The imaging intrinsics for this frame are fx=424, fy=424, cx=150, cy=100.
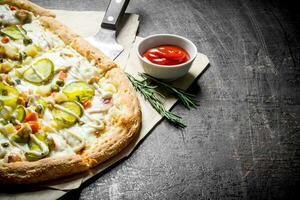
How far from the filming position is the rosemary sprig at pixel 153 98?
193 inches

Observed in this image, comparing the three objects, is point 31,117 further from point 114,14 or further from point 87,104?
point 114,14

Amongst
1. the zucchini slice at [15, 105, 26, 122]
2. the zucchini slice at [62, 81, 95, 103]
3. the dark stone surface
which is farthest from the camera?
the zucchini slice at [62, 81, 95, 103]

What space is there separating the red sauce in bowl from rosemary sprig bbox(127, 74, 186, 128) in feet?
0.98

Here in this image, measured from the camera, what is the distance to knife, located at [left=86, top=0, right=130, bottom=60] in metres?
5.80

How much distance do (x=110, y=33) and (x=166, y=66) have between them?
1.29m

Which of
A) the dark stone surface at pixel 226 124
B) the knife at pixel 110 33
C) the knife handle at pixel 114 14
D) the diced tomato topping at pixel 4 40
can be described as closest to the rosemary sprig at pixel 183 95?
the dark stone surface at pixel 226 124

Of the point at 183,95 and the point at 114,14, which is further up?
the point at 183,95

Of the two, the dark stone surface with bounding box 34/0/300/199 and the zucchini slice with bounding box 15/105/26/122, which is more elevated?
the dark stone surface with bounding box 34/0/300/199

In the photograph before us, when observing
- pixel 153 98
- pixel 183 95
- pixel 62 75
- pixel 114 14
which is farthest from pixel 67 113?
pixel 114 14

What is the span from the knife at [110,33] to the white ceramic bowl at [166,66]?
1.61 ft

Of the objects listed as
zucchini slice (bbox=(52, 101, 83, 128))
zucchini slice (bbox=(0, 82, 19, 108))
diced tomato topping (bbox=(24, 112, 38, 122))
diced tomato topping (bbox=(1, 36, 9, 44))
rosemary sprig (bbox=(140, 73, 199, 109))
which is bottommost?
diced tomato topping (bbox=(1, 36, 9, 44))

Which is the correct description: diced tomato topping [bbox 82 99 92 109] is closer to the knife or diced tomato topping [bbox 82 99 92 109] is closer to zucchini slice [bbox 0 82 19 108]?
zucchini slice [bbox 0 82 19 108]

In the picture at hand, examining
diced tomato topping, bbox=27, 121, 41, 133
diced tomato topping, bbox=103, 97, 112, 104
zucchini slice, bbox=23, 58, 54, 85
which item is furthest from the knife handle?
diced tomato topping, bbox=27, 121, 41, 133

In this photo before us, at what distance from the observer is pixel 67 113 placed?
4594 millimetres
